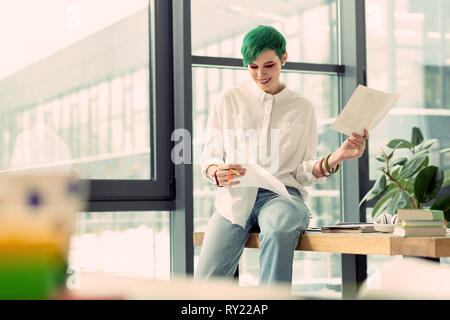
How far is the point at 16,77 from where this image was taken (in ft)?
9.57

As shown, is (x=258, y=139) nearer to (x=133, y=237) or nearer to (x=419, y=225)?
(x=419, y=225)

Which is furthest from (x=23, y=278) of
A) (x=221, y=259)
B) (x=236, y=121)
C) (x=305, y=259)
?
(x=305, y=259)

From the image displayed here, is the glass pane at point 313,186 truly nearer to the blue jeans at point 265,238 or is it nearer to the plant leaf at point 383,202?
the plant leaf at point 383,202

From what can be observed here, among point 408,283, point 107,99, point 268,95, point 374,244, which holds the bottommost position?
point 374,244

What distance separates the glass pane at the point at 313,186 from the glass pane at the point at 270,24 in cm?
12

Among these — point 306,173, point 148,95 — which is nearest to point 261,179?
point 306,173

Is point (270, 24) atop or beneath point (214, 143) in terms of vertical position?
atop

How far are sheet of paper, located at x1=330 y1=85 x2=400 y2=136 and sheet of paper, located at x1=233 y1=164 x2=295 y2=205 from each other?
0.26m

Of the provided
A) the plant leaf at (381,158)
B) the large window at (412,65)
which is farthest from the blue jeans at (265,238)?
the large window at (412,65)

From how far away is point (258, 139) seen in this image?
2.02m

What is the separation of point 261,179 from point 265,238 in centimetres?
18

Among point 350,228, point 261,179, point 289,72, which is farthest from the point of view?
point 289,72

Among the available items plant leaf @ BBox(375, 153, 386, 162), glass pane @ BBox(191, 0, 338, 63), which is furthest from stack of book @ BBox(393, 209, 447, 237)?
glass pane @ BBox(191, 0, 338, 63)
